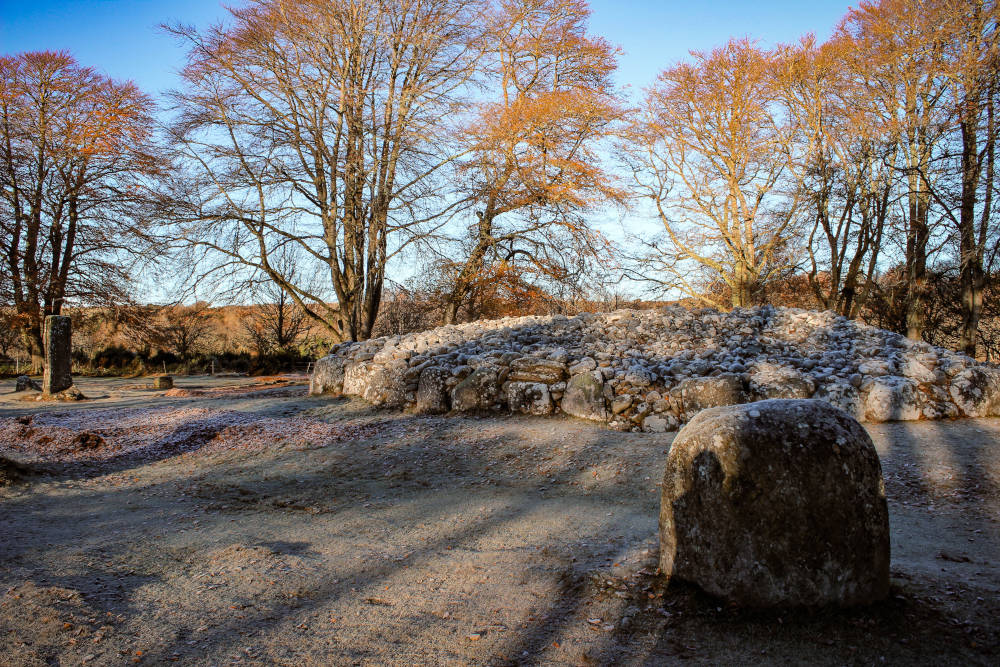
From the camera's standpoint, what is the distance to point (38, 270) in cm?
1767

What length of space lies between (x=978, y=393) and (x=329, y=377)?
32.0ft

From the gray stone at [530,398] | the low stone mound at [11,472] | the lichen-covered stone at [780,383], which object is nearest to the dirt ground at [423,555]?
the low stone mound at [11,472]

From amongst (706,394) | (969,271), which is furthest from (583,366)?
(969,271)

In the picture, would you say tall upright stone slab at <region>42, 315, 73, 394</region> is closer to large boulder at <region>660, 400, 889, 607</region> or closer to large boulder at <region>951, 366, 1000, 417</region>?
large boulder at <region>660, 400, 889, 607</region>

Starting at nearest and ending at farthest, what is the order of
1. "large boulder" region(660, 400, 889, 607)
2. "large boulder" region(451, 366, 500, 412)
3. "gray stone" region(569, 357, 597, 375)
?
"large boulder" region(660, 400, 889, 607) < "gray stone" region(569, 357, 597, 375) < "large boulder" region(451, 366, 500, 412)

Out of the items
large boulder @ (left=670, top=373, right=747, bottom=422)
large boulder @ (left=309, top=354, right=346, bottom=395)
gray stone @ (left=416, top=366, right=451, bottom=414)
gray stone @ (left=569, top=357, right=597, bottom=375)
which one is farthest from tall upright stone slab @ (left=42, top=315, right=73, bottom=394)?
large boulder @ (left=670, top=373, right=747, bottom=422)

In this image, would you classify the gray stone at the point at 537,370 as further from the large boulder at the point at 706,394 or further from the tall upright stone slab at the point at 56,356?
the tall upright stone slab at the point at 56,356

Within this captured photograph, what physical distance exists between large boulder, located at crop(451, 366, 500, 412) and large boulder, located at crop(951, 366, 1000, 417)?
5.89 m

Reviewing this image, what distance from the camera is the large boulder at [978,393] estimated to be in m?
7.24

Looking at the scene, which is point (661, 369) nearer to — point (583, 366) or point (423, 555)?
point (583, 366)

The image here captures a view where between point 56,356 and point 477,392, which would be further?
point 56,356

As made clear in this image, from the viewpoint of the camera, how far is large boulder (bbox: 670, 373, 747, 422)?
23.5 feet

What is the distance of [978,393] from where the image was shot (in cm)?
728

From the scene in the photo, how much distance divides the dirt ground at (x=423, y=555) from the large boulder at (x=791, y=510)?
0.47 feet
